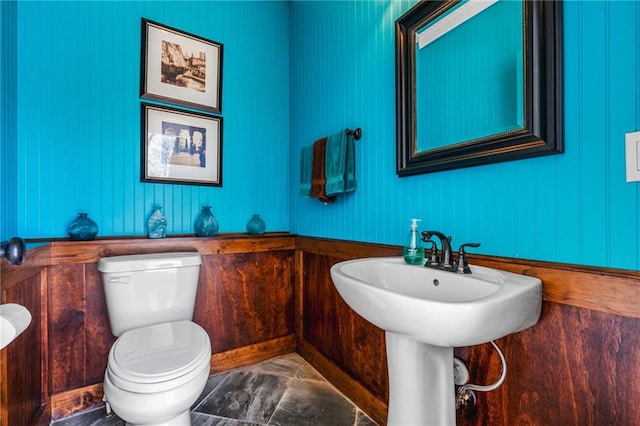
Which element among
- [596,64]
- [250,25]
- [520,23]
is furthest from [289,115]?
[596,64]

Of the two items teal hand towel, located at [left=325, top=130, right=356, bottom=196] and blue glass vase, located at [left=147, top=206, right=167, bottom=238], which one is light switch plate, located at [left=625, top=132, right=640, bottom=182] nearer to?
teal hand towel, located at [left=325, top=130, right=356, bottom=196]

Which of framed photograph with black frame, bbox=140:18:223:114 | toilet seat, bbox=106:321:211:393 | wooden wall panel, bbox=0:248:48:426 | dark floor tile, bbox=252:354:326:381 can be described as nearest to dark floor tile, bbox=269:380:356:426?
dark floor tile, bbox=252:354:326:381

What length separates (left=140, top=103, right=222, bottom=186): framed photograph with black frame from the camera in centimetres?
179

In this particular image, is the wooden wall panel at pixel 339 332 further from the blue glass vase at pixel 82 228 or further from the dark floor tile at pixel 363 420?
the blue glass vase at pixel 82 228

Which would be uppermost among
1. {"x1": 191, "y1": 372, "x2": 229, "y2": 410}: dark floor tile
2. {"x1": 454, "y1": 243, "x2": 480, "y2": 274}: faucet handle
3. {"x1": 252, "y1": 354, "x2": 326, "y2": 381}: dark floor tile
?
{"x1": 454, "y1": 243, "x2": 480, "y2": 274}: faucet handle

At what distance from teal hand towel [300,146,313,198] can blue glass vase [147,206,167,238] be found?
0.85 metres

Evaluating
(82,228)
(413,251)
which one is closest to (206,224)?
(82,228)

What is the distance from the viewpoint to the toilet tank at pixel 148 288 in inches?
55.7

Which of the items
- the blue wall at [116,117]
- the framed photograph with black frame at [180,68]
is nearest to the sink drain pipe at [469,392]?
the blue wall at [116,117]

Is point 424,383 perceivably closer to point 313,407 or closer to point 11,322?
point 313,407

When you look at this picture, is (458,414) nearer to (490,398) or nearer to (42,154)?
(490,398)

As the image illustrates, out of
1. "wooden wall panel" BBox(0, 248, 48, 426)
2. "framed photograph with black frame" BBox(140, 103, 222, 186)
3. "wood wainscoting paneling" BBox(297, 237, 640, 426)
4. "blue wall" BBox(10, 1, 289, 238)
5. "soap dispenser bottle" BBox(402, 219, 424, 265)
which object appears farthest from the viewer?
"framed photograph with black frame" BBox(140, 103, 222, 186)

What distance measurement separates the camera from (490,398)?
102 cm

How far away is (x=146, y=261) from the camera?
4.81 feet
